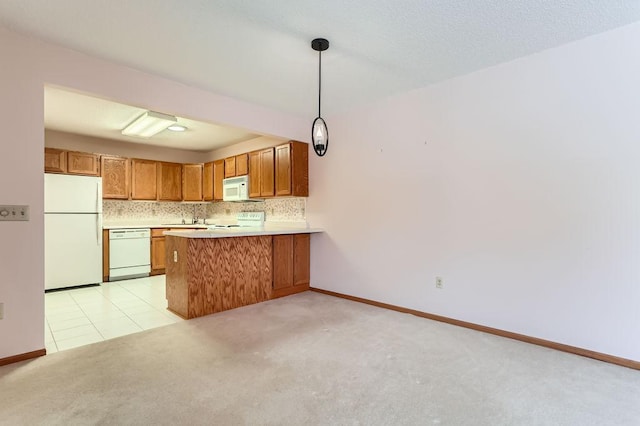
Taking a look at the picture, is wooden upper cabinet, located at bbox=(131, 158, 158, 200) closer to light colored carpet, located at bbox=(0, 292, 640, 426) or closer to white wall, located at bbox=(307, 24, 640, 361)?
light colored carpet, located at bbox=(0, 292, 640, 426)

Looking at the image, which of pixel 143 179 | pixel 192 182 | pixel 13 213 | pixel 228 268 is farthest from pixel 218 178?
pixel 13 213

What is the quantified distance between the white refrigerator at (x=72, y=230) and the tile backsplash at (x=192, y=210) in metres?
0.90

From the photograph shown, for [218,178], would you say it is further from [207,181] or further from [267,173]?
[267,173]

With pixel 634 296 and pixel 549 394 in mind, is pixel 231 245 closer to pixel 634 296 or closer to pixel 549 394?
A: pixel 549 394

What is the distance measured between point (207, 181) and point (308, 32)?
4.44 meters

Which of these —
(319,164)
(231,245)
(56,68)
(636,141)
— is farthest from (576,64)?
(56,68)

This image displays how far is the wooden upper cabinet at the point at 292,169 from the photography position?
4.50 meters

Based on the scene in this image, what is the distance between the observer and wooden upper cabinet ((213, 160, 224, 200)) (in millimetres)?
5852

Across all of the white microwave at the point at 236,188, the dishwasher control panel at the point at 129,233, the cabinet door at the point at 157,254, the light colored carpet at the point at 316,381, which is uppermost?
the white microwave at the point at 236,188

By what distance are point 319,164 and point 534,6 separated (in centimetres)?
294

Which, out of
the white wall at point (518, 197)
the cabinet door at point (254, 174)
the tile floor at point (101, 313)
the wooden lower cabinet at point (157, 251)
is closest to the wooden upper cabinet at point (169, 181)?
the wooden lower cabinet at point (157, 251)

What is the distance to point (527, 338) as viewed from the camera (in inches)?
109

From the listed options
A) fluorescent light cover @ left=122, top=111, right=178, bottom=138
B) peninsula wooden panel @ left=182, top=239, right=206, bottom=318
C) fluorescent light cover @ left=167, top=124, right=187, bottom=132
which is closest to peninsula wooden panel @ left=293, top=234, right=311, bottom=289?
peninsula wooden panel @ left=182, top=239, right=206, bottom=318

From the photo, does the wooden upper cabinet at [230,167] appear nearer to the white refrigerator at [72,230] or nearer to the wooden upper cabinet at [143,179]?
the wooden upper cabinet at [143,179]
